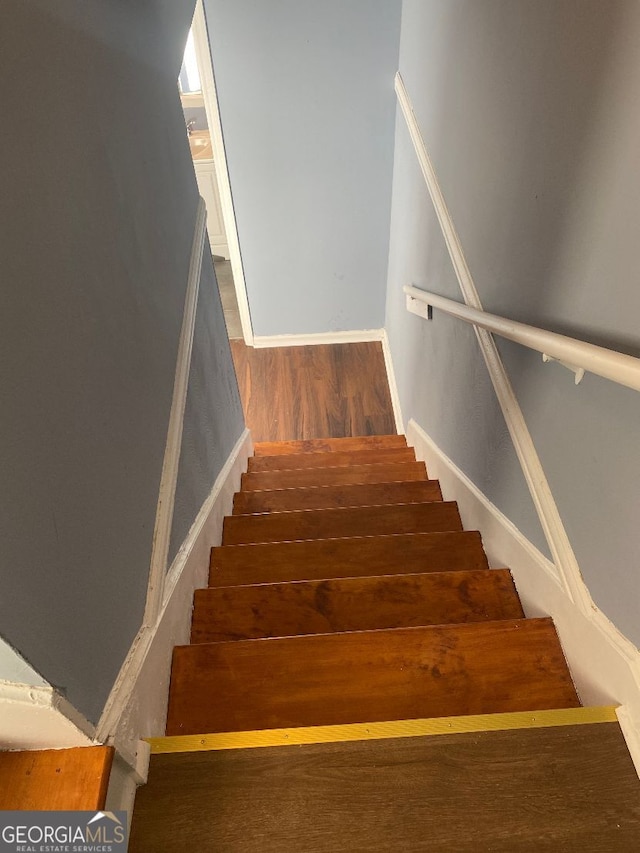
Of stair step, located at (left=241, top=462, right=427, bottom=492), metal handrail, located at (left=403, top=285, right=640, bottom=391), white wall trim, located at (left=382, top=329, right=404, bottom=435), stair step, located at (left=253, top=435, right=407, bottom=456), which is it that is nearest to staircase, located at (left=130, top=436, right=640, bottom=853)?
metal handrail, located at (left=403, top=285, right=640, bottom=391)

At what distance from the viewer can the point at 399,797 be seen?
0.95m

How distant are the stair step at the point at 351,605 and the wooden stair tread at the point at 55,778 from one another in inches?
22.5

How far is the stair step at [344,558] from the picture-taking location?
1.72 metres

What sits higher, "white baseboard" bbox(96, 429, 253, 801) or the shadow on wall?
the shadow on wall

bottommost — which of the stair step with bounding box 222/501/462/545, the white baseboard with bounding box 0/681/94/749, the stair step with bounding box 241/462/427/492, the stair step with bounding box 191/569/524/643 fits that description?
the stair step with bounding box 241/462/427/492

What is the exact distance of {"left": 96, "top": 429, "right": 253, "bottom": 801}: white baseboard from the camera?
3.01ft

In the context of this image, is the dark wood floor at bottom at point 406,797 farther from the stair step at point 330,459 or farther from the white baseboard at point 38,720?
the stair step at point 330,459

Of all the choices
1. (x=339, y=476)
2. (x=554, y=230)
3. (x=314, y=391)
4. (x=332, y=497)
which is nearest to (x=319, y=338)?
(x=314, y=391)

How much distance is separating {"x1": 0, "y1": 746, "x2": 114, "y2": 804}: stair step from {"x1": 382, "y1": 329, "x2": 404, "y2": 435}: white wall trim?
2785 millimetres

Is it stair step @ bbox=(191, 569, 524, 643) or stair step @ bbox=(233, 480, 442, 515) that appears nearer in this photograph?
stair step @ bbox=(191, 569, 524, 643)

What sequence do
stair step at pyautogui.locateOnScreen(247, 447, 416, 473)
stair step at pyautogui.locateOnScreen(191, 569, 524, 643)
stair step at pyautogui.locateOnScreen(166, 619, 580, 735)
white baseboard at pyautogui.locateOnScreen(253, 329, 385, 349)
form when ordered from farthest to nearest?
1. white baseboard at pyautogui.locateOnScreen(253, 329, 385, 349)
2. stair step at pyautogui.locateOnScreen(247, 447, 416, 473)
3. stair step at pyautogui.locateOnScreen(191, 569, 524, 643)
4. stair step at pyautogui.locateOnScreen(166, 619, 580, 735)

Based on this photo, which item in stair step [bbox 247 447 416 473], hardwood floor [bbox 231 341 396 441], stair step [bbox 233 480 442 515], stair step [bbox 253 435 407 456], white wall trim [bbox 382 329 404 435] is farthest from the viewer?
hardwood floor [bbox 231 341 396 441]

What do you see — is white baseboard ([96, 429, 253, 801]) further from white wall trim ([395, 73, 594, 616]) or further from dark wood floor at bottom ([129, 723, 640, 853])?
white wall trim ([395, 73, 594, 616])

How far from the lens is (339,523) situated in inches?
79.3
